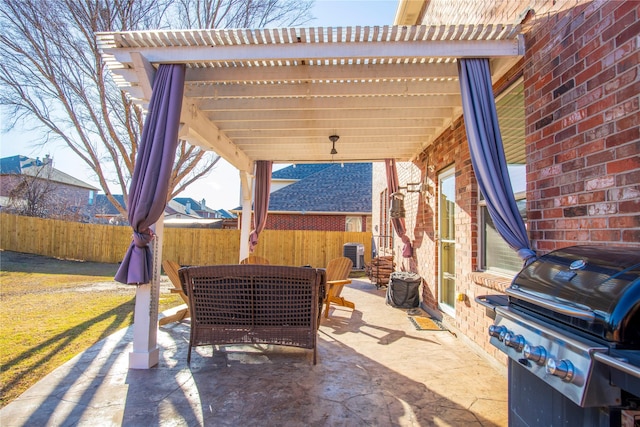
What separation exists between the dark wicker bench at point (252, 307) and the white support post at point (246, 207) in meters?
3.72

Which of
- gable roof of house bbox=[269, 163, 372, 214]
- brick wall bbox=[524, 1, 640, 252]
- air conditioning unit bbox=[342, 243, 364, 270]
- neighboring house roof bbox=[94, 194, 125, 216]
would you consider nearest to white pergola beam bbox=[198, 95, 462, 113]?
brick wall bbox=[524, 1, 640, 252]

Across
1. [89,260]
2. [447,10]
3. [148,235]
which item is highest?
[447,10]

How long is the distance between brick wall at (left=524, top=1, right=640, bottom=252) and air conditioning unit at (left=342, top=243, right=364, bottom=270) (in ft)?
34.3

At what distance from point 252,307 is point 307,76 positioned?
Answer: 2341mm

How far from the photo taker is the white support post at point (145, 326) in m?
3.13

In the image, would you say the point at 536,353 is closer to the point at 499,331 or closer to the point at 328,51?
the point at 499,331

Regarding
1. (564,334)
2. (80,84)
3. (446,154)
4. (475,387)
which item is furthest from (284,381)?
(80,84)

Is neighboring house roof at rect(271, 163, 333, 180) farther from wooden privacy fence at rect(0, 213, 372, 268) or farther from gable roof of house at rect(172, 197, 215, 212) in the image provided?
gable roof of house at rect(172, 197, 215, 212)

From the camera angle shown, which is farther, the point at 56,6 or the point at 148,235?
the point at 56,6

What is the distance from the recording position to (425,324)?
4.83 m

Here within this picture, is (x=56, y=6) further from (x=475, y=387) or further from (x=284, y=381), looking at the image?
(x=475, y=387)

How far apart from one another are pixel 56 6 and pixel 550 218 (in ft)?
33.0

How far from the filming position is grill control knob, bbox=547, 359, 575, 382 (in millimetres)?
1101

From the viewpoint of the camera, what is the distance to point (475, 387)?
281 centimetres
